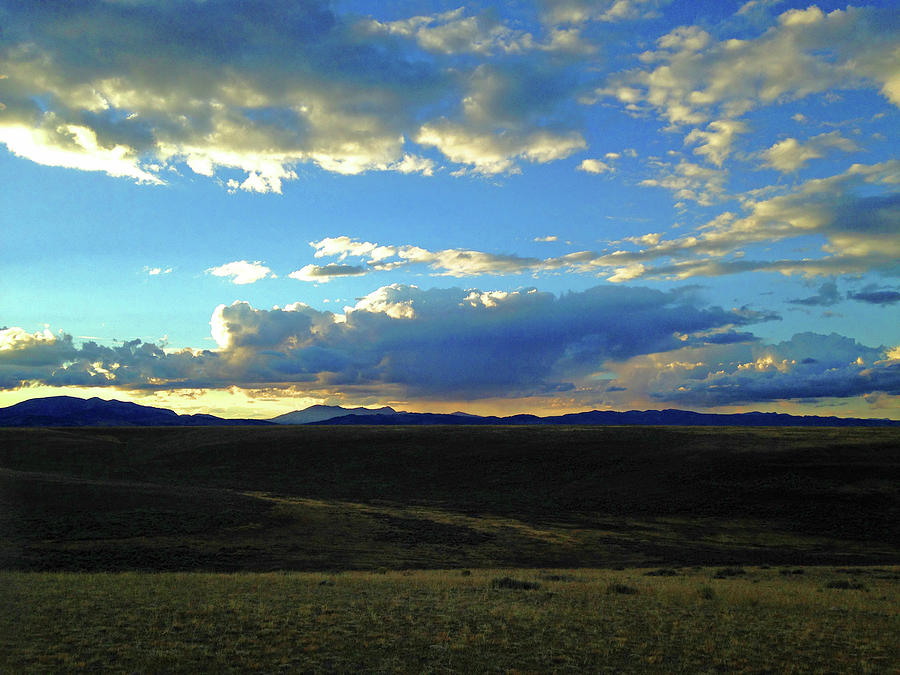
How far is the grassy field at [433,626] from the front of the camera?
1319cm

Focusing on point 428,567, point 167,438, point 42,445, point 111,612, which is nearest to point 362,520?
point 428,567

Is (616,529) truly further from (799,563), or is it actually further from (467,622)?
(467,622)

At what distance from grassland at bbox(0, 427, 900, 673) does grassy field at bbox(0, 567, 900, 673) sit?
0.09 meters

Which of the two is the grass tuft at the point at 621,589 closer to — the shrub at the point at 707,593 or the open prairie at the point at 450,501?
the shrub at the point at 707,593

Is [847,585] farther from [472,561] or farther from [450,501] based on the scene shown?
[450,501]

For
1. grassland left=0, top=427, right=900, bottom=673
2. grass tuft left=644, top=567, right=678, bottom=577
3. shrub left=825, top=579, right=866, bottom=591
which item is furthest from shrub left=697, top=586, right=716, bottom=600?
grass tuft left=644, top=567, right=678, bottom=577

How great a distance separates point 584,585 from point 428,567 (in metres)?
10.3

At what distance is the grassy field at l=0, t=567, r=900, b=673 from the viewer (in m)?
13.2

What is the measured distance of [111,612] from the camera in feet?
55.2

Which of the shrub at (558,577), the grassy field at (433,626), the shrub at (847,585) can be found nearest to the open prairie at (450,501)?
the shrub at (558,577)

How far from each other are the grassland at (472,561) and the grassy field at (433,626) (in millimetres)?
91

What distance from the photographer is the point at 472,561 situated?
3356 cm

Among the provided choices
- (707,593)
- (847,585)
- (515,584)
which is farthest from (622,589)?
(847,585)

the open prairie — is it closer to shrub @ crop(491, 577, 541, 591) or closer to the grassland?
the grassland
